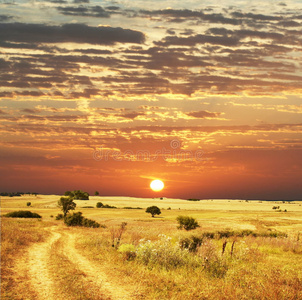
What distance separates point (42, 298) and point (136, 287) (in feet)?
11.4

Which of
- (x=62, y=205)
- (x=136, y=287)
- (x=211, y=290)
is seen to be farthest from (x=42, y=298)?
(x=62, y=205)

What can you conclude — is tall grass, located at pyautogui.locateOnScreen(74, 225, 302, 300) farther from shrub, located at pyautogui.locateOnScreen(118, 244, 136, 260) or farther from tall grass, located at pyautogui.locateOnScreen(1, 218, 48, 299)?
tall grass, located at pyautogui.locateOnScreen(1, 218, 48, 299)

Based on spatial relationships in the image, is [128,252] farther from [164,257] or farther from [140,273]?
[140,273]

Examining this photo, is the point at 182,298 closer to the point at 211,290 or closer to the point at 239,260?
the point at 211,290

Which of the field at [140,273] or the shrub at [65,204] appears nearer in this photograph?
the field at [140,273]

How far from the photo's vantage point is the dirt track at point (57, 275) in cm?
1263

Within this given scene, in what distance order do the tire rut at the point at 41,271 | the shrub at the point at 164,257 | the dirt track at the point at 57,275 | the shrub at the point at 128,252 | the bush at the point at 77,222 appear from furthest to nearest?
1. the bush at the point at 77,222
2. the shrub at the point at 128,252
3. the shrub at the point at 164,257
4. the tire rut at the point at 41,271
5. the dirt track at the point at 57,275

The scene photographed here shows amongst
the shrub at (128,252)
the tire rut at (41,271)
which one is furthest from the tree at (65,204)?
the shrub at (128,252)

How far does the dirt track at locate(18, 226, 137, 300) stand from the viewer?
41.4 ft

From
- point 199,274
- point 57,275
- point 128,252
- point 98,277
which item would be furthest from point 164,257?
point 57,275

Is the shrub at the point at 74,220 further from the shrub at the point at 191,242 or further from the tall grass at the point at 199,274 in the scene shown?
the shrub at the point at 191,242

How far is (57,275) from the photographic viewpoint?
15258 millimetres

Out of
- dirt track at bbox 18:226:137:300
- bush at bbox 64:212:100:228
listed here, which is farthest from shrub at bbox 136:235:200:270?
bush at bbox 64:212:100:228

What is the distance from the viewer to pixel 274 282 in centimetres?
1345
